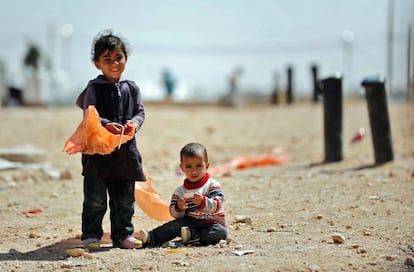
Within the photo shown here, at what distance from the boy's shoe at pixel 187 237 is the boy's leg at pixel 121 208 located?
0.43 meters

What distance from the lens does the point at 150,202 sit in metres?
6.24

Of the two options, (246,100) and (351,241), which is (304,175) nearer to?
(351,241)

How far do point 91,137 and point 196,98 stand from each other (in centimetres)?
3076

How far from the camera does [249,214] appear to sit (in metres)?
6.74

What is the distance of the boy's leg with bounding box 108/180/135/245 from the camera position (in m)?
5.76

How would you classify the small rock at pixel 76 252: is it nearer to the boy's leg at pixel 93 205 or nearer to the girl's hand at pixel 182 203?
the boy's leg at pixel 93 205

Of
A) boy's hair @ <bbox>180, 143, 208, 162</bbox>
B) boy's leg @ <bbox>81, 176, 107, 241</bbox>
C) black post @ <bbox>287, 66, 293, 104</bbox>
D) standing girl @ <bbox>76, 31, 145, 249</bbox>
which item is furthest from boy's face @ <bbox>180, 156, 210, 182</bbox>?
black post @ <bbox>287, 66, 293, 104</bbox>

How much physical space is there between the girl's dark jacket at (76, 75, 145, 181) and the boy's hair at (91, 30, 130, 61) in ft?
0.59

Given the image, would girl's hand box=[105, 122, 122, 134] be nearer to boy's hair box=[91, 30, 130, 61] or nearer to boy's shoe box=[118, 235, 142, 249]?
boy's hair box=[91, 30, 130, 61]

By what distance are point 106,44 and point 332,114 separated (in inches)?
223

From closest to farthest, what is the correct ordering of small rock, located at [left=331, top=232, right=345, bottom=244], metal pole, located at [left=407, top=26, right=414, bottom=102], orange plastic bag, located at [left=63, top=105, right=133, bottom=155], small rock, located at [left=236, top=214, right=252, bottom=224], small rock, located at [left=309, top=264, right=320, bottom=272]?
small rock, located at [left=309, top=264, right=320, bottom=272] → small rock, located at [left=331, top=232, right=345, bottom=244] → orange plastic bag, located at [left=63, top=105, right=133, bottom=155] → small rock, located at [left=236, top=214, right=252, bottom=224] → metal pole, located at [left=407, top=26, right=414, bottom=102]

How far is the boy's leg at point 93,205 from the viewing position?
18.6ft

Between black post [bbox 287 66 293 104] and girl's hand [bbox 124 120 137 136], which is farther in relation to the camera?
black post [bbox 287 66 293 104]

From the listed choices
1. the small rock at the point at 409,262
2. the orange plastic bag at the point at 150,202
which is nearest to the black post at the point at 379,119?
the orange plastic bag at the point at 150,202
